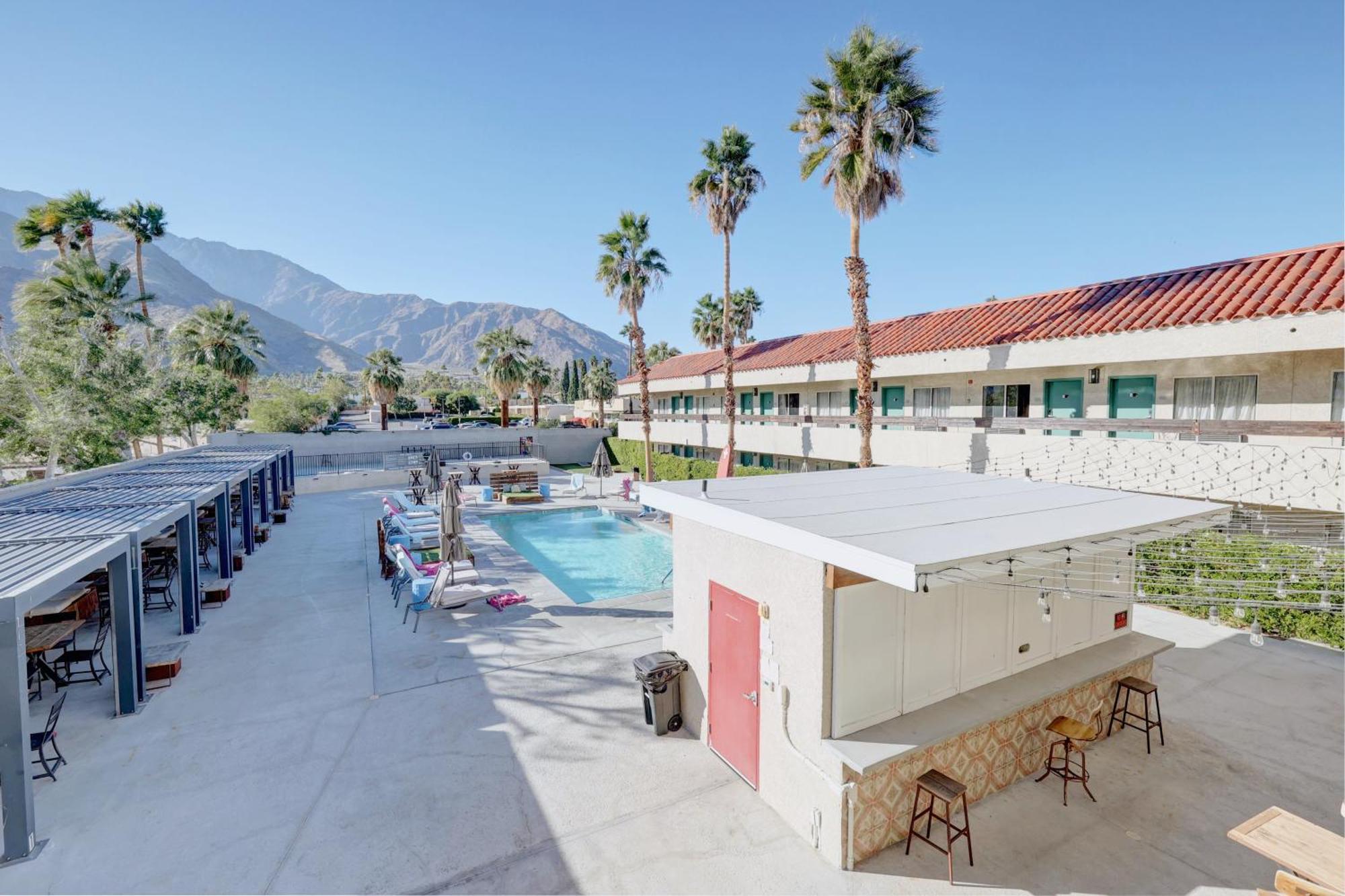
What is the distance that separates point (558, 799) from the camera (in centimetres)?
696

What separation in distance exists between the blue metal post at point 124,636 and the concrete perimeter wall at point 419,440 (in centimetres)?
3089

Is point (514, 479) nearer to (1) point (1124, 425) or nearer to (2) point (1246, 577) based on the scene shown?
(1) point (1124, 425)

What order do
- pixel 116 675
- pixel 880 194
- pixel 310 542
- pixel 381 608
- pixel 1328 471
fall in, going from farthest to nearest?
pixel 310 542
pixel 880 194
pixel 381 608
pixel 1328 471
pixel 116 675

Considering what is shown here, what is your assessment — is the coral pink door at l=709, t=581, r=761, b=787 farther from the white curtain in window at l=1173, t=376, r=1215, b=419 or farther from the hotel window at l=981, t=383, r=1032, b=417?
the hotel window at l=981, t=383, r=1032, b=417

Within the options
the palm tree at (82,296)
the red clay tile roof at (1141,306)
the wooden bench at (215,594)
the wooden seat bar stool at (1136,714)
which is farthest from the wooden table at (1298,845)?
the palm tree at (82,296)

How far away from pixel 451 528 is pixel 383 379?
44703 mm

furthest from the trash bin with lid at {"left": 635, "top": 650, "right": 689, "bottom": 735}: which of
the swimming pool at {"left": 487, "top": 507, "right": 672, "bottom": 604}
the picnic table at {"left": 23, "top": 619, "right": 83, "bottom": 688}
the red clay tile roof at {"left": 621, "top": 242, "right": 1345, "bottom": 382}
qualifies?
the red clay tile roof at {"left": 621, "top": 242, "right": 1345, "bottom": 382}

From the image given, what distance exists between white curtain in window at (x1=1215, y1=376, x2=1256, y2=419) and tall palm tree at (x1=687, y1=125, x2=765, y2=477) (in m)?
16.4

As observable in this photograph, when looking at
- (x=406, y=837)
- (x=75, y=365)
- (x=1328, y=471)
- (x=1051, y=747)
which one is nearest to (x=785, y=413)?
(x=1328, y=471)

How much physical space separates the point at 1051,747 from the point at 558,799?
6.05 m

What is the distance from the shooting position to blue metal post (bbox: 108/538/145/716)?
28.5 ft

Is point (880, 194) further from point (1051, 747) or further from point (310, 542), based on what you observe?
point (310, 542)

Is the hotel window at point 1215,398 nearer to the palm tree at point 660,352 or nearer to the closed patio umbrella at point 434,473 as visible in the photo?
the closed patio umbrella at point 434,473

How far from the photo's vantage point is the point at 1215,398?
14.2 meters
